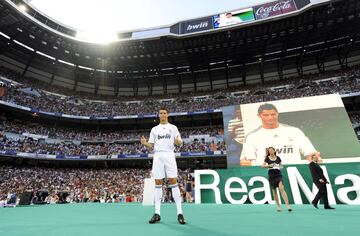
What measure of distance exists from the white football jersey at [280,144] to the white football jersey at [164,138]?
1528cm

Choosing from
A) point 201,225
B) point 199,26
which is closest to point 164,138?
point 201,225

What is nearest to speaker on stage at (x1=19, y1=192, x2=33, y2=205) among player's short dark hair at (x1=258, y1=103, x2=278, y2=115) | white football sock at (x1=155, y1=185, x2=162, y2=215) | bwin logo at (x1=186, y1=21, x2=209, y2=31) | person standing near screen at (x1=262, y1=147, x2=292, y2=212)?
white football sock at (x1=155, y1=185, x2=162, y2=215)

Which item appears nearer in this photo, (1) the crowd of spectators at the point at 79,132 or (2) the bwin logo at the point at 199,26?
(1) the crowd of spectators at the point at 79,132

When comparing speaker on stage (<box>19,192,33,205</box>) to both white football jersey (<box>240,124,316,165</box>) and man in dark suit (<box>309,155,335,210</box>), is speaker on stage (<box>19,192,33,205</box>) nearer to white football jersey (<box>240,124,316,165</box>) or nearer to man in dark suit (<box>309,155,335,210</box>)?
white football jersey (<box>240,124,316,165</box>)

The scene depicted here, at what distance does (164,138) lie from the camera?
4.77m

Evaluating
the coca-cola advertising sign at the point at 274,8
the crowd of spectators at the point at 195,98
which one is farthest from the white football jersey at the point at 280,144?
the coca-cola advertising sign at the point at 274,8

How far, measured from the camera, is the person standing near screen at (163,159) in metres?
4.52

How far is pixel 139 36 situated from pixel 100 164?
20645mm

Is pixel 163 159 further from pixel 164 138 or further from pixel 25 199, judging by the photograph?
pixel 25 199

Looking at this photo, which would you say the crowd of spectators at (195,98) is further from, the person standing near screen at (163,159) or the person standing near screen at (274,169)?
the person standing near screen at (163,159)

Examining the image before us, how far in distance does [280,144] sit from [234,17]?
21.8 m

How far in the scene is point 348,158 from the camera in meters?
16.7

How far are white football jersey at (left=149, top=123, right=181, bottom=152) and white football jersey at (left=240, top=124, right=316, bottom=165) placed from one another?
15.3 m

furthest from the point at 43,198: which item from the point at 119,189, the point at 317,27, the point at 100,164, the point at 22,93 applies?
the point at 317,27
